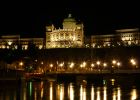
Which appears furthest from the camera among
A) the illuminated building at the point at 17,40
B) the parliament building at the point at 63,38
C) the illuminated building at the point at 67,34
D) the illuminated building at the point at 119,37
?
the illuminated building at the point at 17,40

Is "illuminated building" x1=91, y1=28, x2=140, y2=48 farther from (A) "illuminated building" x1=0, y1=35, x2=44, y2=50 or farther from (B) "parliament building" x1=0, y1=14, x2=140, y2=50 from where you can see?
(A) "illuminated building" x1=0, y1=35, x2=44, y2=50

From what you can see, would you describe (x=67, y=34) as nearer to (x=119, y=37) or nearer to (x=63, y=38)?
(x=63, y=38)

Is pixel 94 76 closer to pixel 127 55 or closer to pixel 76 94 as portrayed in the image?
pixel 76 94

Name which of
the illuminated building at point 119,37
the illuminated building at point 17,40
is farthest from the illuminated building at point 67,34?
the illuminated building at point 119,37

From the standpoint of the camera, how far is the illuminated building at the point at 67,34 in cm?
12962

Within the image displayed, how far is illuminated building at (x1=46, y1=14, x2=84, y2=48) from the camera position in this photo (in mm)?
129625

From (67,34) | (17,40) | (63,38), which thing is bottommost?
(17,40)

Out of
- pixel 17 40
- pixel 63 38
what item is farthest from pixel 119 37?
pixel 17 40

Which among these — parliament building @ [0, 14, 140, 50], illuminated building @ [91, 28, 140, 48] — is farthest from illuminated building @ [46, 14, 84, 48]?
illuminated building @ [91, 28, 140, 48]

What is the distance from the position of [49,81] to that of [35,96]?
21783mm

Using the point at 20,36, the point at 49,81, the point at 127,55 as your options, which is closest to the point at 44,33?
the point at 20,36

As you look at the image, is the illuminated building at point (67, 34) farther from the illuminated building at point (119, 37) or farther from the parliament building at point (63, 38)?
the illuminated building at point (119, 37)

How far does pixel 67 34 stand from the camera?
131 meters

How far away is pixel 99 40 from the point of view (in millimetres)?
125938
